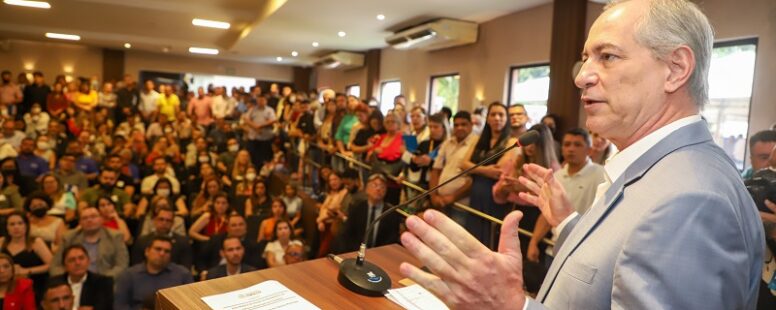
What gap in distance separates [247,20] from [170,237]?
18.5ft

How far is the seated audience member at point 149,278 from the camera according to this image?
151 inches

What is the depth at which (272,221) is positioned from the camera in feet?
17.0

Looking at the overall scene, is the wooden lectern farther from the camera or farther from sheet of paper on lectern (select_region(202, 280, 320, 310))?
the camera

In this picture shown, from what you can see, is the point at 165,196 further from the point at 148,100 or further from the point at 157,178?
the point at 148,100

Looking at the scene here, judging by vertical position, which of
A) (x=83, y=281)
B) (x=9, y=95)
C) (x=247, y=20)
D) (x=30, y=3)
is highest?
(x=247, y=20)

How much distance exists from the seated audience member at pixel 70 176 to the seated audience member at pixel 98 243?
6.51 ft

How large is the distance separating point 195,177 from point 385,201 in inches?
151

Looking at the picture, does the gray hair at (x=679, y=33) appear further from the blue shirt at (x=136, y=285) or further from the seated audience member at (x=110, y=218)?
the seated audience member at (x=110, y=218)

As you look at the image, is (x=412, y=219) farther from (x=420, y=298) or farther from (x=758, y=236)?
(x=758, y=236)

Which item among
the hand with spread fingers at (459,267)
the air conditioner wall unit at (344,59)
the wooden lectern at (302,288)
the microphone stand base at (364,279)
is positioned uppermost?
the air conditioner wall unit at (344,59)

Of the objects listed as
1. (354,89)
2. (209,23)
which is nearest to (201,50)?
(354,89)

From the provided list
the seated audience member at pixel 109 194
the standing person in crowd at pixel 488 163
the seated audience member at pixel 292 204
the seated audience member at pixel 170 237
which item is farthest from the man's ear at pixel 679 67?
the seated audience member at pixel 109 194

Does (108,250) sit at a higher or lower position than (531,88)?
lower

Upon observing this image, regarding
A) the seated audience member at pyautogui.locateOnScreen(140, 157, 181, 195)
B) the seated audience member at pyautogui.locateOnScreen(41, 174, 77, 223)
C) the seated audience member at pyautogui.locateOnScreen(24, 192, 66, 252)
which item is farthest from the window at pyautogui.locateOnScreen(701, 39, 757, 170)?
the seated audience member at pyautogui.locateOnScreen(41, 174, 77, 223)
